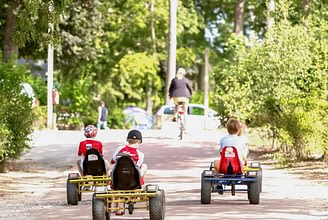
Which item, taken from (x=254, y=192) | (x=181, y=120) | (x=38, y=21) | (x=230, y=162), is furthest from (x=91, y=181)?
(x=181, y=120)

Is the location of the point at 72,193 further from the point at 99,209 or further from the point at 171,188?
the point at 171,188

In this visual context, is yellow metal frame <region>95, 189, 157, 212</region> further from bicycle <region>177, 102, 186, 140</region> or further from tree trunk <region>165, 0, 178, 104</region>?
tree trunk <region>165, 0, 178, 104</region>

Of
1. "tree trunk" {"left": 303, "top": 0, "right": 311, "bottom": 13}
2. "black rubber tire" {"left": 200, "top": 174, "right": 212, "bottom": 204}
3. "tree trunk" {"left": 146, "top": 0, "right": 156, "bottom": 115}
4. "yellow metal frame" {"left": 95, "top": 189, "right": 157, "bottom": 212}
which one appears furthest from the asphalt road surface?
"tree trunk" {"left": 146, "top": 0, "right": 156, "bottom": 115}

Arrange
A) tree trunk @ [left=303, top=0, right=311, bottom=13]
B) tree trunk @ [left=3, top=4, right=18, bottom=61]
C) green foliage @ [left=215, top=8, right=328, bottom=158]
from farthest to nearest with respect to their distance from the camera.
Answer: tree trunk @ [left=3, top=4, right=18, bottom=61] < tree trunk @ [left=303, top=0, right=311, bottom=13] < green foliage @ [left=215, top=8, right=328, bottom=158]

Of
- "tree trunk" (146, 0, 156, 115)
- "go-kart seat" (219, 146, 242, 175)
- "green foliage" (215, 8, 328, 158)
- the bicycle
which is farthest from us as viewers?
"tree trunk" (146, 0, 156, 115)

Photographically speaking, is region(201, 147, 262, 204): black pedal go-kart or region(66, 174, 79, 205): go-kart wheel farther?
region(66, 174, 79, 205): go-kart wheel

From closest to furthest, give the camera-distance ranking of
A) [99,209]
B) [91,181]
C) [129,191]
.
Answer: [99,209]
[129,191]
[91,181]

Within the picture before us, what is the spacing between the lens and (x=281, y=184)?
794 inches

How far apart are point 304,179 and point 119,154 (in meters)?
7.67

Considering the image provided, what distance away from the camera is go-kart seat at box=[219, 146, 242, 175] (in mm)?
16422

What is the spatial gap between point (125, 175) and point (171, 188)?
5.31 meters

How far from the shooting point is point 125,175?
567 inches

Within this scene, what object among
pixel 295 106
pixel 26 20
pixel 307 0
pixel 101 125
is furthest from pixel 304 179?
pixel 101 125

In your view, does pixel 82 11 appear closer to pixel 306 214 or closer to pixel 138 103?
pixel 138 103
